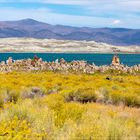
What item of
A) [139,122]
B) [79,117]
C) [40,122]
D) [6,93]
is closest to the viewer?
[40,122]

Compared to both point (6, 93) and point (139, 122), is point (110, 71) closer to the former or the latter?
point (6, 93)

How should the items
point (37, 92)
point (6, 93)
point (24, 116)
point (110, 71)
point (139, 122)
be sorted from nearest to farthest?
point (24, 116)
point (139, 122)
point (6, 93)
point (37, 92)
point (110, 71)

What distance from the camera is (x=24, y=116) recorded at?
10.7 m

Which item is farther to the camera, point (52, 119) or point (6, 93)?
point (6, 93)

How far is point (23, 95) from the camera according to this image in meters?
19.9

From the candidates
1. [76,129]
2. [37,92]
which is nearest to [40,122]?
[76,129]

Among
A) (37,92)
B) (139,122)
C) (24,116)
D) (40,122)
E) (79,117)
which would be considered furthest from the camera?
(37,92)

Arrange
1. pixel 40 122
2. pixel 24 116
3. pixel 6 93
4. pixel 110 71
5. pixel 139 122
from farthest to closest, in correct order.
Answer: pixel 110 71
pixel 6 93
pixel 139 122
pixel 24 116
pixel 40 122

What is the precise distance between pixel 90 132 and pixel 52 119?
201 cm

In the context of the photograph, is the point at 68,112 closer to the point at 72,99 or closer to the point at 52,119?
the point at 52,119

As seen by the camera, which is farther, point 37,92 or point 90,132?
point 37,92

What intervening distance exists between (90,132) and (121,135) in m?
0.77

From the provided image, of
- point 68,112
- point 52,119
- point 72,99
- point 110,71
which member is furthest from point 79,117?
point 110,71

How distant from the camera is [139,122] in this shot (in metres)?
12.4
